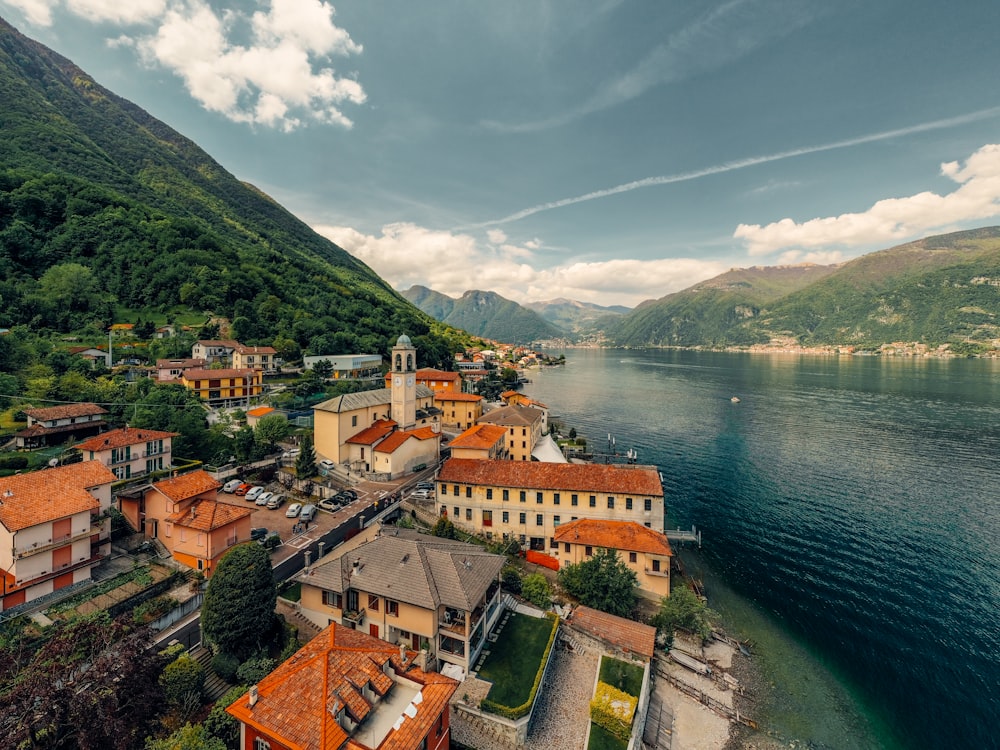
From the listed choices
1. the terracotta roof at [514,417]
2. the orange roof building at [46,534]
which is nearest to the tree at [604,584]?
the terracotta roof at [514,417]

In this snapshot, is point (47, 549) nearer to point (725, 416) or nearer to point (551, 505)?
point (551, 505)

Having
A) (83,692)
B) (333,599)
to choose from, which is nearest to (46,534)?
(83,692)

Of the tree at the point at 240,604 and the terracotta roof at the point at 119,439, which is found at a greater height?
the terracotta roof at the point at 119,439

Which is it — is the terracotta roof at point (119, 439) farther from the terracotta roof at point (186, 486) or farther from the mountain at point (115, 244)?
the mountain at point (115, 244)

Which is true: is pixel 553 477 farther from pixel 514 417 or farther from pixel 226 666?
pixel 226 666

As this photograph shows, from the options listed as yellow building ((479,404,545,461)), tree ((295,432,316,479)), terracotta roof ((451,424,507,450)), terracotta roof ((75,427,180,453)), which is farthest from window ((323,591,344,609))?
yellow building ((479,404,545,461))
